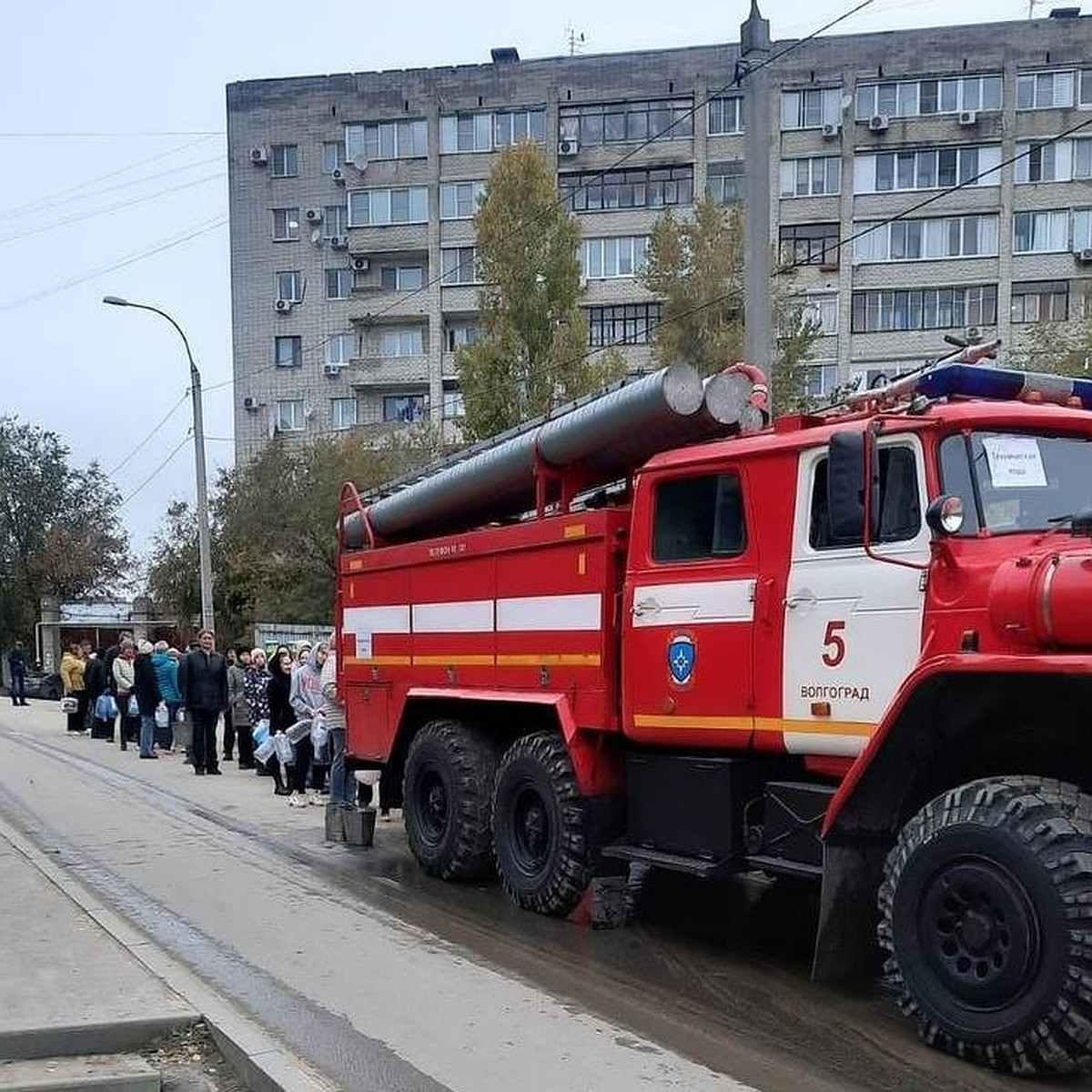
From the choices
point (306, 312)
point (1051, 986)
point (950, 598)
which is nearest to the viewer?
point (1051, 986)

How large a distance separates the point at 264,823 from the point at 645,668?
5.90 m

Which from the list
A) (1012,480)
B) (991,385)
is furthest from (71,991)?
(991,385)

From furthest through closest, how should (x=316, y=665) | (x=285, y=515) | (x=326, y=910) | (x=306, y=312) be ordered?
1. (x=306, y=312)
2. (x=285, y=515)
3. (x=316, y=665)
4. (x=326, y=910)

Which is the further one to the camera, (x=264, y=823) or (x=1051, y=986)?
(x=264, y=823)

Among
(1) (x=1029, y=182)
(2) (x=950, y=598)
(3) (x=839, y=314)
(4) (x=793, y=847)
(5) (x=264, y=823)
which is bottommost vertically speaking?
(5) (x=264, y=823)

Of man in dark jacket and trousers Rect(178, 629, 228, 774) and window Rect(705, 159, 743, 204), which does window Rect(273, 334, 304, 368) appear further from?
man in dark jacket and trousers Rect(178, 629, 228, 774)

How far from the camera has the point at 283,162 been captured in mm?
54906

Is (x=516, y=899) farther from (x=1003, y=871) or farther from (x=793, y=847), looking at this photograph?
(x=1003, y=871)

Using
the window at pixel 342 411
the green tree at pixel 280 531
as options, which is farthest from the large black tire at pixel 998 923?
the window at pixel 342 411

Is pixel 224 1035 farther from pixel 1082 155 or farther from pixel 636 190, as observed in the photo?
pixel 1082 155

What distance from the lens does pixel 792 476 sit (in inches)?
255

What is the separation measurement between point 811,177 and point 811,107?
2735 mm

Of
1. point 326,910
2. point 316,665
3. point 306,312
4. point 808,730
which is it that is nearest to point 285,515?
point 306,312

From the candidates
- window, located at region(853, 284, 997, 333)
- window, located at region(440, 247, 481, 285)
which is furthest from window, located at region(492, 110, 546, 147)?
window, located at region(853, 284, 997, 333)
